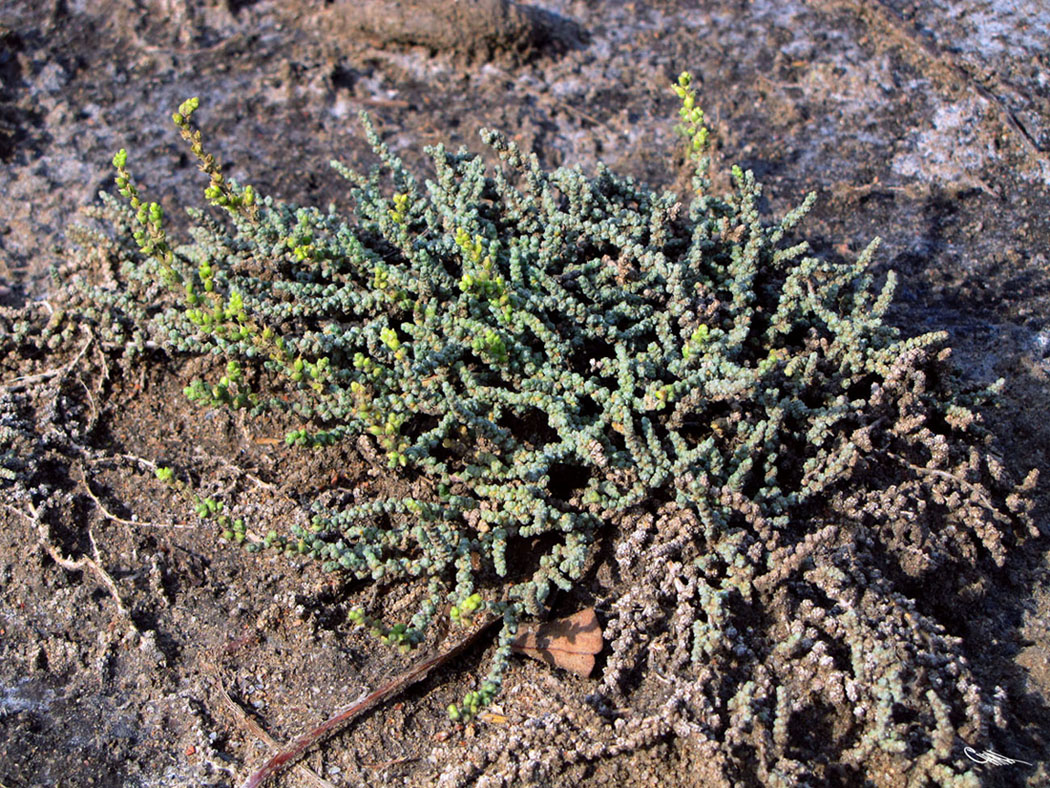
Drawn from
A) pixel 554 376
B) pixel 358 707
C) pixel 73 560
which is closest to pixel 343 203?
pixel 554 376

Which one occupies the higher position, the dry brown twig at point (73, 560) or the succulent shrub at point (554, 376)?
the succulent shrub at point (554, 376)

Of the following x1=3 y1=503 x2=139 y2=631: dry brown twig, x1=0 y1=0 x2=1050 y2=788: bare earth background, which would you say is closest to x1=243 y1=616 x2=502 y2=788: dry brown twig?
x1=0 y1=0 x2=1050 y2=788: bare earth background

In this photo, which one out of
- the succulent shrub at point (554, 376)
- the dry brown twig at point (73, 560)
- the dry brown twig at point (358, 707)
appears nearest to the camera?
the dry brown twig at point (358, 707)

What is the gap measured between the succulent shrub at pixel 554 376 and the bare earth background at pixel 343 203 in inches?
9.0

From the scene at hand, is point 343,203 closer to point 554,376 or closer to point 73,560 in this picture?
point 554,376

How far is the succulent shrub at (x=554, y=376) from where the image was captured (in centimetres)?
253

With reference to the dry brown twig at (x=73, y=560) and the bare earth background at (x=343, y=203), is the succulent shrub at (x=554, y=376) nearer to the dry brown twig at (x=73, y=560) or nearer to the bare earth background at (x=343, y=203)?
the bare earth background at (x=343, y=203)

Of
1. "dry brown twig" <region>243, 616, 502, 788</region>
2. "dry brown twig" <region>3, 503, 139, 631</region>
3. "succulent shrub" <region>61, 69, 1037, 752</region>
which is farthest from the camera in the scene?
"dry brown twig" <region>3, 503, 139, 631</region>

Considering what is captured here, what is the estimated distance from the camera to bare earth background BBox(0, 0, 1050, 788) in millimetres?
2451

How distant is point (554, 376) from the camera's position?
272 centimetres

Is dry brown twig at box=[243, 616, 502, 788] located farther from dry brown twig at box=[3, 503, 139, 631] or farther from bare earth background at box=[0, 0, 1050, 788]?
dry brown twig at box=[3, 503, 139, 631]

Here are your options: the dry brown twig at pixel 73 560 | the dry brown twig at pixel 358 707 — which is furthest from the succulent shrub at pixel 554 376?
the dry brown twig at pixel 73 560

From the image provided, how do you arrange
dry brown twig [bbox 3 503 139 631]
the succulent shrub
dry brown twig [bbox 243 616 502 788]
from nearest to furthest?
dry brown twig [bbox 243 616 502 788] → the succulent shrub → dry brown twig [bbox 3 503 139 631]

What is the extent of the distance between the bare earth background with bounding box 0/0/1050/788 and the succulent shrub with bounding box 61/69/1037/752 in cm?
23
